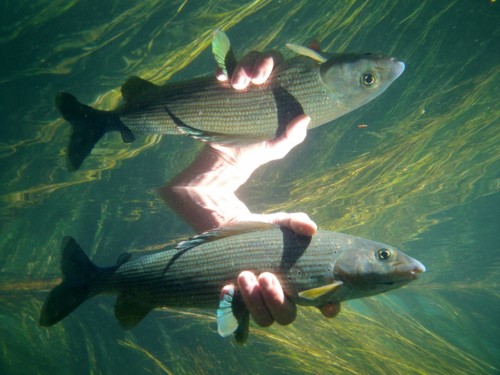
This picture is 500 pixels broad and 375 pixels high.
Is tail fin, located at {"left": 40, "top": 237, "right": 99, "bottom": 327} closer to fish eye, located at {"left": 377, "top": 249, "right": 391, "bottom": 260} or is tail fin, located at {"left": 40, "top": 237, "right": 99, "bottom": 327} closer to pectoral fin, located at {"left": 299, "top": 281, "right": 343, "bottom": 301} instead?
pectoral fin, located at {"left": 299, "top": 281, "right": 343, "bottom": 301}

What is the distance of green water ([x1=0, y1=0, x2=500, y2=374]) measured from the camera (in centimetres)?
582

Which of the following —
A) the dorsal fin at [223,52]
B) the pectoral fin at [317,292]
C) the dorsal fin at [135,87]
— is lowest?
the pectoral fin at [317,292]

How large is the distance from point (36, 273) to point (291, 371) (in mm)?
13320

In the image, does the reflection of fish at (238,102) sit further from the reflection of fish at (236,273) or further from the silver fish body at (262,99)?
the reflection of fish at (236,273)

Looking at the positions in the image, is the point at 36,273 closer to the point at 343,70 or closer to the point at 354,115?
the point at 354,115

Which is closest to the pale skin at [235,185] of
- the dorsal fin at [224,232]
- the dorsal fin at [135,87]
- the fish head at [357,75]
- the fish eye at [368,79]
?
the dorsal fin at [224,232]

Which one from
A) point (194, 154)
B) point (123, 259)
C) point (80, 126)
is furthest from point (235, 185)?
point (194, 154)

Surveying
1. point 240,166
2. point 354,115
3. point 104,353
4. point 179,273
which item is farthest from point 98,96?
point 104,353

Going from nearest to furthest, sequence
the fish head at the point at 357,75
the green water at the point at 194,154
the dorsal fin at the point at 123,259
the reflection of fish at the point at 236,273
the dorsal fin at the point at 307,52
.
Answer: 1. the dorsal fin at the point at 307,52
2. the fish head at the point at 357,75
3. the reflection of fish at the point at 236,273
4. the dorsal fin at the point at 123,259
5. the green water at the point at 194,154

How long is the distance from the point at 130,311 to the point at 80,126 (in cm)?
178

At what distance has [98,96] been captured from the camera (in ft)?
22.4

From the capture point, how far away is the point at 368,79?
90.8 inches

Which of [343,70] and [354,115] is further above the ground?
[354,115]

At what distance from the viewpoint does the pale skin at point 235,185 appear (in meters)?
2.41
